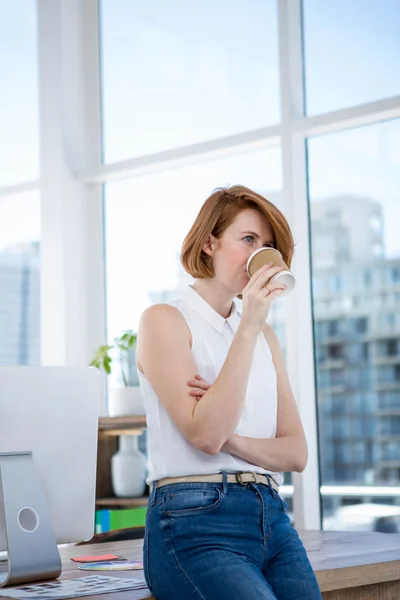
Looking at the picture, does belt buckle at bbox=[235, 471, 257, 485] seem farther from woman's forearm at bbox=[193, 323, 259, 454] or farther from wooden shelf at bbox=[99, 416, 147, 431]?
wooden shelf at bbox=[99, 416, 147, 431]

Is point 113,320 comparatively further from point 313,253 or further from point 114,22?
point 114,22

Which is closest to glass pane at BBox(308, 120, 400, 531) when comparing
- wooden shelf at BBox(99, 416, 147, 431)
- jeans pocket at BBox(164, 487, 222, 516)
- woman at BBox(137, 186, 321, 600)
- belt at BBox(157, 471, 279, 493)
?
wooden shelf at BBox(99, 416, 147, 431)

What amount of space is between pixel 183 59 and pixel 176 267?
1076 millimetres

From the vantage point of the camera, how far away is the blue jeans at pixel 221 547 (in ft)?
5.03

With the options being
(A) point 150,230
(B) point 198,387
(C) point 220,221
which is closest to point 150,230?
(A) point 150,230

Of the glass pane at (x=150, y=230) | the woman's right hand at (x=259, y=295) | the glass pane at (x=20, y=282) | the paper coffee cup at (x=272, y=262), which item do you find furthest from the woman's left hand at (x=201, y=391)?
the glass pane at (x=20, y=282)

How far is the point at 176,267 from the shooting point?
4.39 meters

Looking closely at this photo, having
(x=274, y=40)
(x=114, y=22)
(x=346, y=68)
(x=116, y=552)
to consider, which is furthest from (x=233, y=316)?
(x=114, y=22)

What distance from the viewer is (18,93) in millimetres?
4934

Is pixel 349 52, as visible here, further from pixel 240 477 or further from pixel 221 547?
pixel 221 547

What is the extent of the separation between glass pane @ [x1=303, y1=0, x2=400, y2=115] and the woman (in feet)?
6.56

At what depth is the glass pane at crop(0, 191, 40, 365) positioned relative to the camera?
484cm

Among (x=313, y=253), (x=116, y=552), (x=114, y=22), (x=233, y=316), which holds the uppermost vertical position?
(x=114, y=22)

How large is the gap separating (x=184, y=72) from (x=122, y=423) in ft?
6.02
